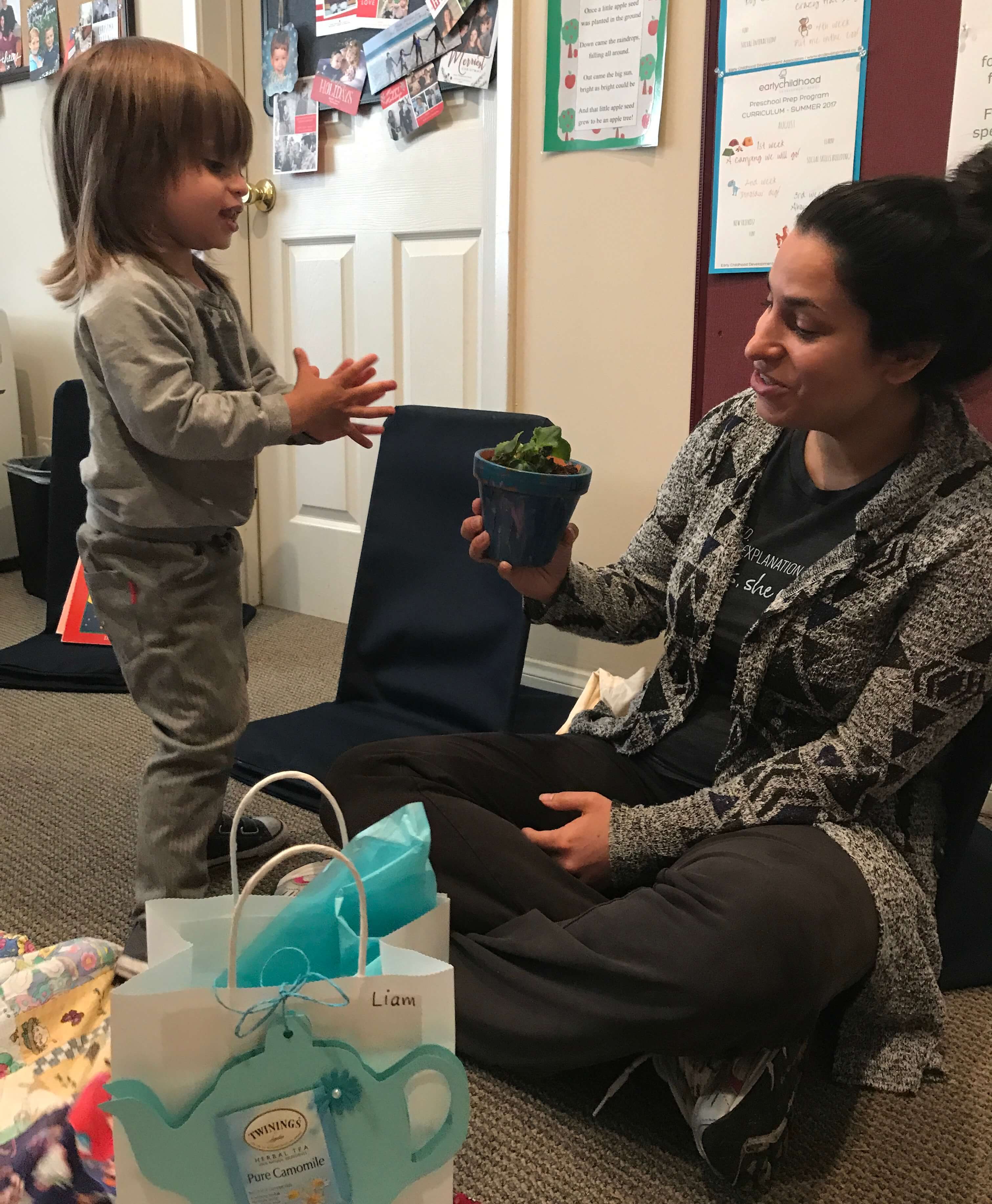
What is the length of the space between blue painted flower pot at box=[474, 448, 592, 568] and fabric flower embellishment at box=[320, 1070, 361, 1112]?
2.09ft

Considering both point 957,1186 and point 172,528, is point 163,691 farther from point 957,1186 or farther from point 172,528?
point 957,1186

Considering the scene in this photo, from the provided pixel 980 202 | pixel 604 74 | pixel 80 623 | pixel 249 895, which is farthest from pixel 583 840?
pixel 80 623

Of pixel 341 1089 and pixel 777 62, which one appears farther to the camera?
pixel 777 62

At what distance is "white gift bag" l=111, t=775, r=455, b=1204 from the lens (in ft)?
Result: 2.05

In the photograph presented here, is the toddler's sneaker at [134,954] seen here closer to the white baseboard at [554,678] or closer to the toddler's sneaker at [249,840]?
the toddler's sneaker at [249,840]

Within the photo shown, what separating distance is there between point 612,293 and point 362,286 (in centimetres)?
73

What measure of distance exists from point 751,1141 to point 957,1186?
0.72 ft

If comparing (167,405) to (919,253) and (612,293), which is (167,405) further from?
(612,293)

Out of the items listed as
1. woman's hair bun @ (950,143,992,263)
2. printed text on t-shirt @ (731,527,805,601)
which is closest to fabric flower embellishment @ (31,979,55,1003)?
printed text on t-shirt @ (731,527,805,601)

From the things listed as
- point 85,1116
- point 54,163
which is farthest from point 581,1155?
point 54,163

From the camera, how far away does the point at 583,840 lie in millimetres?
1104

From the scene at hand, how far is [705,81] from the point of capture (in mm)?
1739

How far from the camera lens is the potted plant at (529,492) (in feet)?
3.60

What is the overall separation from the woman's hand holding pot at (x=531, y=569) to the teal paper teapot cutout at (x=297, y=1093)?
656mm
